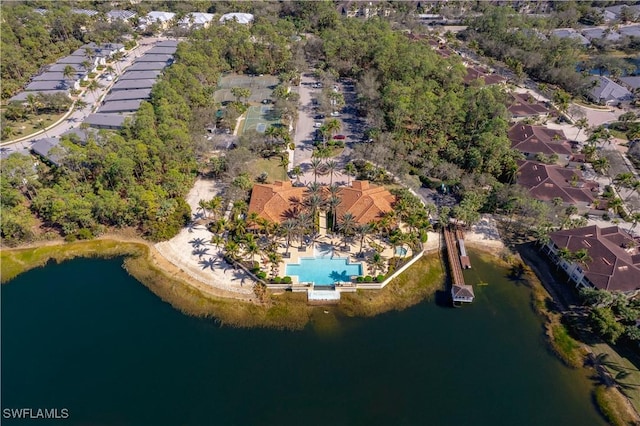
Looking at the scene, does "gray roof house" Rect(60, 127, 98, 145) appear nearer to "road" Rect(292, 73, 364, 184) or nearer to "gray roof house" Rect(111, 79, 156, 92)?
"gray roof house" Rect(111, 79, 156, 92)

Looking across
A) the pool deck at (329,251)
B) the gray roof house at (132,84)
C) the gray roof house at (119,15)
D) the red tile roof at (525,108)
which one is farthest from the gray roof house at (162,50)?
the red tile roof at (525,108)

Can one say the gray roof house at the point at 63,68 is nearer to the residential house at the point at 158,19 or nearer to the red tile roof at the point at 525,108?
the residential house at the point at 158,19

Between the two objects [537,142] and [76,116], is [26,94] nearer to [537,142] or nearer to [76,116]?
[76,116]

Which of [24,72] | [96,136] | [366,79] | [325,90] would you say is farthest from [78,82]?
[366,79]

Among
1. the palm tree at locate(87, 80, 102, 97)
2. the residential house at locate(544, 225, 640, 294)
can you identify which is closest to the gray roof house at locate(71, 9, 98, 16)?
the palm tree at locate(87, 80, 102, 97)

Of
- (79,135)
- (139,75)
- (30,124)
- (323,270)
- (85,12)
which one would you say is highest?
(85,12)

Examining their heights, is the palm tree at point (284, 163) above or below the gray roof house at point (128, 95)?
below

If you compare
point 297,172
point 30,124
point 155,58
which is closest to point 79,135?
point 30,124
